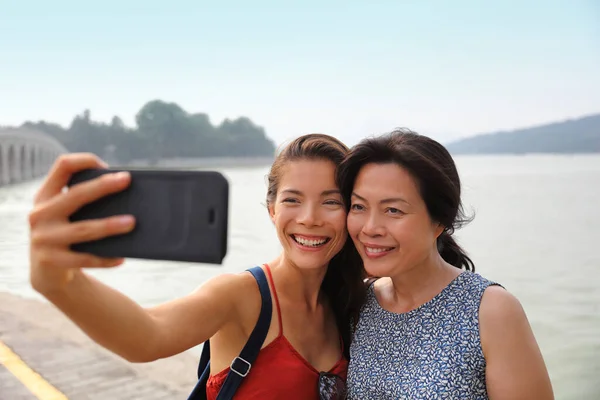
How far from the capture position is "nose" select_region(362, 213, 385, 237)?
73.4 inches

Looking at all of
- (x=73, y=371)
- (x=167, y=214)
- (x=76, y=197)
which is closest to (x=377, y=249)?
(x=167, y=214)

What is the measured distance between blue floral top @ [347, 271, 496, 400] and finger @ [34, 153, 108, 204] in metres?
1.25

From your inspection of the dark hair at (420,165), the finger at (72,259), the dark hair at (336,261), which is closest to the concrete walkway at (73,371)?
the dark hair at (336,261)

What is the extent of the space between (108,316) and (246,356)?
2.33ft

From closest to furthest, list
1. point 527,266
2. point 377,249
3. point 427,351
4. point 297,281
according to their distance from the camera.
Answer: point 427,351, point 377,249, point 297,281, point 527,266

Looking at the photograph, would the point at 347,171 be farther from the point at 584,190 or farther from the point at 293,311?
the point at 584,190

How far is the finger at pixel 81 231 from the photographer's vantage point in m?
0.92

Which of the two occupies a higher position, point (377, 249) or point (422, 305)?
point (377, 249)

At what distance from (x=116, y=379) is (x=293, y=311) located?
3.05 metres

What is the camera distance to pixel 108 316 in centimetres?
123

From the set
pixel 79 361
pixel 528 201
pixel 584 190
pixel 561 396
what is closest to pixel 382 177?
pixel 79 361

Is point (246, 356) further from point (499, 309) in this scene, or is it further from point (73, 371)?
point (73, 371)

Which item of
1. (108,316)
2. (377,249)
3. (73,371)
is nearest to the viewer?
(108,316)

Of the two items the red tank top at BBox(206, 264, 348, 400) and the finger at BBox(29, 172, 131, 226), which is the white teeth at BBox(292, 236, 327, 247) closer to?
the red tank top at BBox(206, 264, 348, 400)
